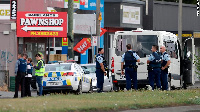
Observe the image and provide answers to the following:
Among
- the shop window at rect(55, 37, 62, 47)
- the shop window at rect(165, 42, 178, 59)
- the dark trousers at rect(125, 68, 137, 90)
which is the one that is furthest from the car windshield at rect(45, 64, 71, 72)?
the shop window at rect(55, 37, 62, 47)

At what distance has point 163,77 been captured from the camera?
24922 mm

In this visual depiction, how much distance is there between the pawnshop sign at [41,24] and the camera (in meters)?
36.4

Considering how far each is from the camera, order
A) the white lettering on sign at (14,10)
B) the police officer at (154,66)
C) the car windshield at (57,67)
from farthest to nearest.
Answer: the white lettering on sign at (14,10) → the car windshield at (57,67) → the police officer at (154,66)

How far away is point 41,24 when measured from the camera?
36625 mm

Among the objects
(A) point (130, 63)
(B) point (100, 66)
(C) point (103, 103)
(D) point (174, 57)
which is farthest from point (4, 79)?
(C) point (103, 103)

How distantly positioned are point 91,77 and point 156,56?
612 cm

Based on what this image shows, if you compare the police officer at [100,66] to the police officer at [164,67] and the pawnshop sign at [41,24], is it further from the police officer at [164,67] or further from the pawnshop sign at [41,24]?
the pawnshop sign at [41,24]

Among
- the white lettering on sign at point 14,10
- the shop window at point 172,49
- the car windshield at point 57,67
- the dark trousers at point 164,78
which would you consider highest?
the white lettering on sign at point 14,10

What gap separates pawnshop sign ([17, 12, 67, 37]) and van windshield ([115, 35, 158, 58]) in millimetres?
10596

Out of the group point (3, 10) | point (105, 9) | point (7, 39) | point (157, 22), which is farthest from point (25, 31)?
point (157, 22)

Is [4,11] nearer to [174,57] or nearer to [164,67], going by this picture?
[174,57]

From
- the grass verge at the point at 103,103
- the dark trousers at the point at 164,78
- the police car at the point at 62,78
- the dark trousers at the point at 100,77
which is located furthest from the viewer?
the police car at the point at 62,78

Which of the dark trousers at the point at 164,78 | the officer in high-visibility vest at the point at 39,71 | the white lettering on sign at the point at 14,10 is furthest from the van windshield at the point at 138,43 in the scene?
the white lettering on sign at the point at 14,10

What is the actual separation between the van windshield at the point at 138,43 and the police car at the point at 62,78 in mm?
2007
